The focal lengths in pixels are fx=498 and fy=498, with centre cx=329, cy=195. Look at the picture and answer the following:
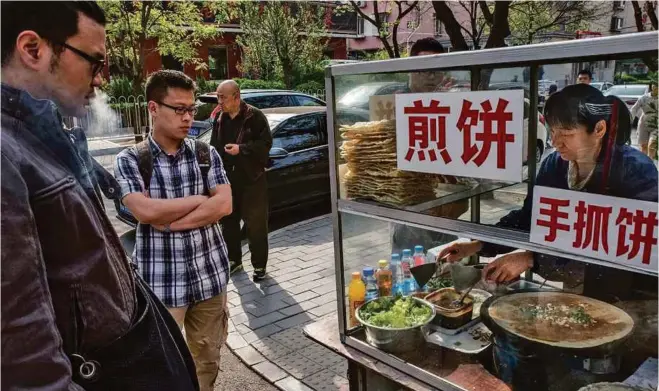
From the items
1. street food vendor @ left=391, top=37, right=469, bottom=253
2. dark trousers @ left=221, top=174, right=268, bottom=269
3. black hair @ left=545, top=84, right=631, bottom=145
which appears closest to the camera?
black hair @ left=545, top=84, right=631, bottom=145

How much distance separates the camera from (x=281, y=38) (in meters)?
20.4

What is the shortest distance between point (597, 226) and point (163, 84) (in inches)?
83.4

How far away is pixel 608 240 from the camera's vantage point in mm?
1588

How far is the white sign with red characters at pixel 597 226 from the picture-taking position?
152cm

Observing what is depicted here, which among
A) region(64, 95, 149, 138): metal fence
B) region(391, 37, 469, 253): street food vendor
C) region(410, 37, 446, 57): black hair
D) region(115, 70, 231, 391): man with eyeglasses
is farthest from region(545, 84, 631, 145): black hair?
region(64, 95, 149, 138): metal fence

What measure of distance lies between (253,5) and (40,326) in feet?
69.5

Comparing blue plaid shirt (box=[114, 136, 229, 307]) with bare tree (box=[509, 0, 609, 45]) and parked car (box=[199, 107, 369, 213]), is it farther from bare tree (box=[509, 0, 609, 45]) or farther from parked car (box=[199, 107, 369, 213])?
bare tree (box=[509, 0, 609, 45])

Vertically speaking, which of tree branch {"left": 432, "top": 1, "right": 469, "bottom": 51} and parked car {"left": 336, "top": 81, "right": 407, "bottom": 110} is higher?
tree branch {"left": 432, "top": 1, "right": 469, "bottom": 51}

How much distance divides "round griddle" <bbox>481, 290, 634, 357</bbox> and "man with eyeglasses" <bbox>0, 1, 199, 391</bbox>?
4.22ft

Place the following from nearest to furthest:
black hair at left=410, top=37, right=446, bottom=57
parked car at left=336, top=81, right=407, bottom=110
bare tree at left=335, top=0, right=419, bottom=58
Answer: parked car at left=336, top=81, right=407, bottom=110 < black hair at left=410, top=37, right=446, bottom=57 < bare tree at left=335, top=0, right=419, bottom=58

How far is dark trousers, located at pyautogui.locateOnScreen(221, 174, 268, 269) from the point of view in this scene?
5164 millimetres

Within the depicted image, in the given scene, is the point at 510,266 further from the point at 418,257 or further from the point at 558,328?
the point at 418,257

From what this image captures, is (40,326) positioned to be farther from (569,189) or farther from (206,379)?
(206,379)

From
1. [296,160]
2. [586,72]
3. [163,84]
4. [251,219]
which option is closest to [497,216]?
[586,72]
